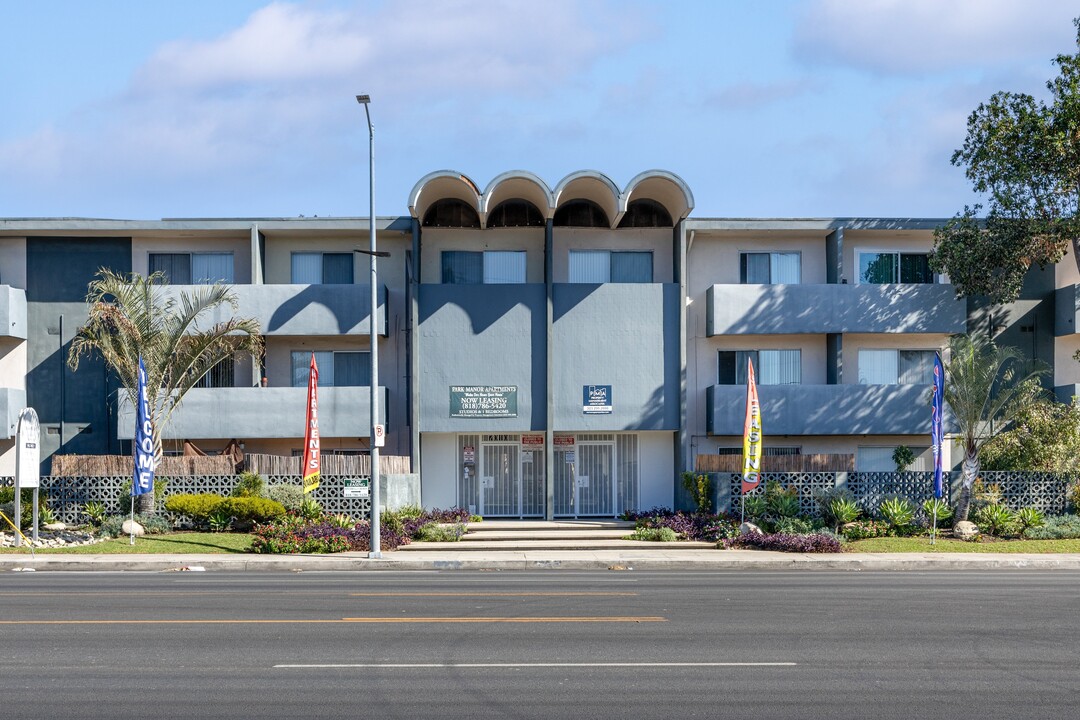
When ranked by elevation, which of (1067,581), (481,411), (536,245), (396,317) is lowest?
(1067,581)

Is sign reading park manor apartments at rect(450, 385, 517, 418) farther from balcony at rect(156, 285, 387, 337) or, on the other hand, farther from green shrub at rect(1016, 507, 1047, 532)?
green shrub at rect(1016, 507, 1047, 532)

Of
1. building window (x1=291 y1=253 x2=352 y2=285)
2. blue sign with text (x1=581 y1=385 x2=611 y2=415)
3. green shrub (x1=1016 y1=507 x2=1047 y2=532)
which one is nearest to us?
green shrub (x1=1016 y1=507 x2=1047 y2=532)

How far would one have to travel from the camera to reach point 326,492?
93.8ft

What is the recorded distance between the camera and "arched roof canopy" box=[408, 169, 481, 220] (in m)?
29.3

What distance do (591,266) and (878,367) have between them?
899 cm

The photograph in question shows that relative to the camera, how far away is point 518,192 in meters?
31.2

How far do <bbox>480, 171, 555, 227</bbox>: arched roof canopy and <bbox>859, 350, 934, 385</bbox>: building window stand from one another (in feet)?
34.3

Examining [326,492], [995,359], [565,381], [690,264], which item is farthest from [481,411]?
[995,359]

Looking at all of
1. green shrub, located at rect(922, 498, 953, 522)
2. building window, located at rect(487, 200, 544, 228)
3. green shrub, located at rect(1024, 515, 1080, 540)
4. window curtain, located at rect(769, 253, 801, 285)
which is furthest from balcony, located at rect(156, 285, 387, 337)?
green shrub, located at rect(1024, 515, 1080, 540)

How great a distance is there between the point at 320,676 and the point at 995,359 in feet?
73.7

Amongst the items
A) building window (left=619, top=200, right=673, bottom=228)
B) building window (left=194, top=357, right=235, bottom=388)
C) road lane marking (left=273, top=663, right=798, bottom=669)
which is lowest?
road lane marking (left=273, top=663, right=798, bottom=669)

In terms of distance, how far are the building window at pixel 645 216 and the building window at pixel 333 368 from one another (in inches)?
341

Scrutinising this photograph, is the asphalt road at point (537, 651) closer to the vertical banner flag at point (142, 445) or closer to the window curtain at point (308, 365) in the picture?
the vertical banner flag at point (142, 445)

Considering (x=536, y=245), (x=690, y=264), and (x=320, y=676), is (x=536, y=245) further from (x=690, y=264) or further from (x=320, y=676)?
(x=320, y=676)
